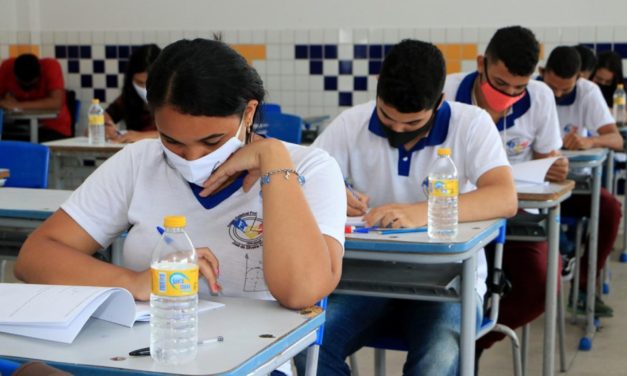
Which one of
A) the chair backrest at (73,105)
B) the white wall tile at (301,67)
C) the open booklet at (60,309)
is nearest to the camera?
the open booklet at (60,309)

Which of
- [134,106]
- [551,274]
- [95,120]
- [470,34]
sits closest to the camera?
[551,274]

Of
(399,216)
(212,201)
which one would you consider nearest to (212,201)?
(212,201)

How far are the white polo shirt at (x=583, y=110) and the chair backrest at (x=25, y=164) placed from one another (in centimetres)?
273

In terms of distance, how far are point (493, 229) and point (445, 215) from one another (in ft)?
0.59

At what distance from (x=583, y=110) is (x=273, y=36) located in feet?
8.25

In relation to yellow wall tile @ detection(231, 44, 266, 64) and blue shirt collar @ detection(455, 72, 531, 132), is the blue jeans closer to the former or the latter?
blue shirt collar @ detection(455, 72, 531, 132)

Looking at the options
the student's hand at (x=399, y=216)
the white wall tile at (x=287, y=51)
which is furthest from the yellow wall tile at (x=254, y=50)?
the student's hand at (x=399, y=216)

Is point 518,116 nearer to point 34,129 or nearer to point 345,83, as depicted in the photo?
point 345,83

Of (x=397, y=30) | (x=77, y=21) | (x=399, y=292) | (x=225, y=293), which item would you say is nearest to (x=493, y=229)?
(x=399, y=292)

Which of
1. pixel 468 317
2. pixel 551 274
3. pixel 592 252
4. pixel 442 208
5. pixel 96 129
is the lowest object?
pixel 592 252

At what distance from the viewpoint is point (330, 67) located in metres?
6.79

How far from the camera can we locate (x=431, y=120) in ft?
9.16

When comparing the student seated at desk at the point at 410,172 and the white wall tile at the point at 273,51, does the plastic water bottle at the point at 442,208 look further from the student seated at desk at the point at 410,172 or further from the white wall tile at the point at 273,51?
the white wall tile at the point at 273,51

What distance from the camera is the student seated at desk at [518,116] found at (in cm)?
322
